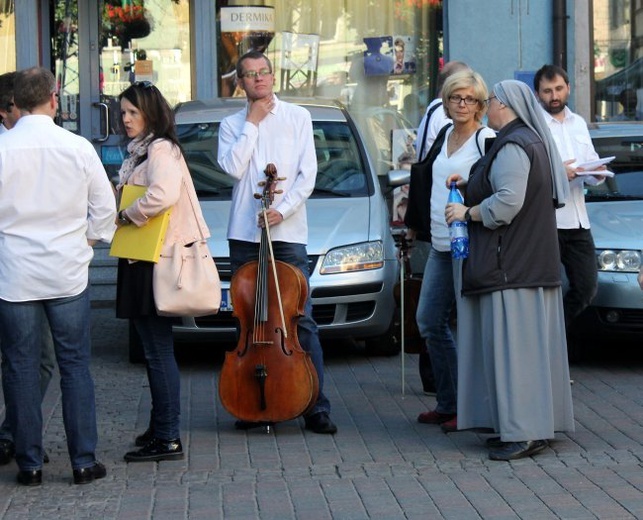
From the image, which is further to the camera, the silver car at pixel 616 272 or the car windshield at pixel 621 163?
the car windshield at pixel 621 163

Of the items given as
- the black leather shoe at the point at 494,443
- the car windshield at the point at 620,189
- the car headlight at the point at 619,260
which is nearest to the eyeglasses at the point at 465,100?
the black leather shoe at the point at 494,443

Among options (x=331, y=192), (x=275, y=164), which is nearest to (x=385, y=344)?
(x=331, y=192)

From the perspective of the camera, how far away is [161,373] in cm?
645

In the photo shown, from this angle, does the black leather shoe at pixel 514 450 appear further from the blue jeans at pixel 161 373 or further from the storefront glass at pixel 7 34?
the storefront glass at pixel 7 34

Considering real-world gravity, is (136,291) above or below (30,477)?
above

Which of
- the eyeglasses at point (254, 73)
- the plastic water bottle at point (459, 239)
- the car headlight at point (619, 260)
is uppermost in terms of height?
the eyeglasses at point (254, 73)

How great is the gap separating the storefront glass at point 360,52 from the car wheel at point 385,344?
4.52 meters

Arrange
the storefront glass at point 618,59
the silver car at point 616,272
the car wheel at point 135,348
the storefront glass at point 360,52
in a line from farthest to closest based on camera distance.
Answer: the storefront glass at point 360,52, the storefront glass at point 618,59, the car wheel at point 135,348, the silver car at point 616,272

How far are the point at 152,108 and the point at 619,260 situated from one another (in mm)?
3624

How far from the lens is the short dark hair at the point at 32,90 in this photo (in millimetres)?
5957

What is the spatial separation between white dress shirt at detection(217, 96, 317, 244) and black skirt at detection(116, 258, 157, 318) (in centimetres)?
82

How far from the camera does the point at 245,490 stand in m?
5.92

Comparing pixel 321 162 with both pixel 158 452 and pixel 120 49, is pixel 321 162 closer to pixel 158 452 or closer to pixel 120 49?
pixel 158 452

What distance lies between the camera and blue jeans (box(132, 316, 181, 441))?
644 cm
